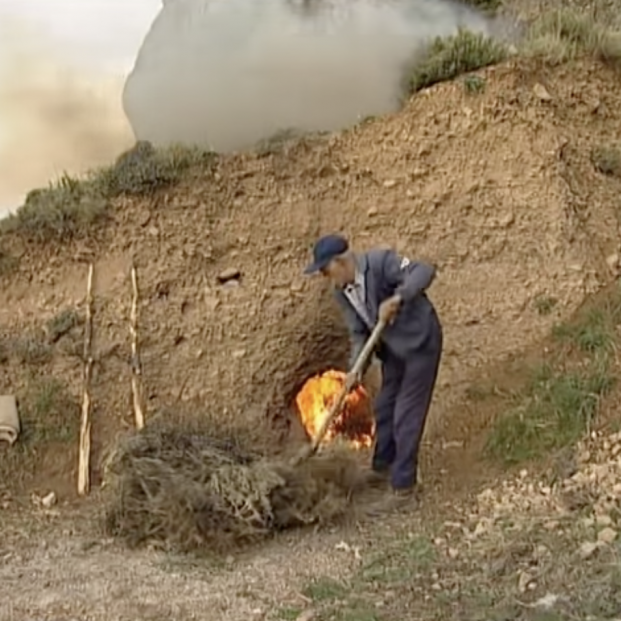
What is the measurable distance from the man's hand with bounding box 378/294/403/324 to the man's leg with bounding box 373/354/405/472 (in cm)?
53

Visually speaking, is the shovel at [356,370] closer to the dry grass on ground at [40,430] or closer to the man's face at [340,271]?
the man's face at [340,271]

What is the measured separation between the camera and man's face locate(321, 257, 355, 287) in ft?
21.3

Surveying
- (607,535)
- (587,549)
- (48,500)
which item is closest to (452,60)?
(48,500)

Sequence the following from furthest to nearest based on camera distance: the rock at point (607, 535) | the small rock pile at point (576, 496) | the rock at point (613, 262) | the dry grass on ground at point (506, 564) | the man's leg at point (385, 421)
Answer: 1. the rock at point (613, 262)
2. the man's leg at point (385, 421)
3. the small rock pile at point (576, 496)
4. the rock at point (607, 535)
5. the dry grass on ground at point (506, 564)

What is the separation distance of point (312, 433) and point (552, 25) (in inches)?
153

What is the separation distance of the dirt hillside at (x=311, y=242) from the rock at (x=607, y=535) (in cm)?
263

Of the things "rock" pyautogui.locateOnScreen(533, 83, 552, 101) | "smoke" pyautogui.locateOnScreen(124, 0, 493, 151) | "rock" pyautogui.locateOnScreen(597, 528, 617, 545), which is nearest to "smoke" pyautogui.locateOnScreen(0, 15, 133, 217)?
"smoke" pyautogui.locateOnScreen(124, 0, 493, 151)

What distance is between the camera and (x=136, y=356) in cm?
839

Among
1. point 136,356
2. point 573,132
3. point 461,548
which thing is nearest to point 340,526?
point 461,548

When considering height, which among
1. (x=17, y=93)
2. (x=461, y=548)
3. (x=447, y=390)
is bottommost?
(x=447, y=390)

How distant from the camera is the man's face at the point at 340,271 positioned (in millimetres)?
6488

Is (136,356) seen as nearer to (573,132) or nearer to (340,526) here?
(340,526)

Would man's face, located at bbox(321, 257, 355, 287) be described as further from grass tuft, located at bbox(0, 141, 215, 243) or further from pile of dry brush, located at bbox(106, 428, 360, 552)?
grass tuft, located at bbox(0, 141, 215, 243)

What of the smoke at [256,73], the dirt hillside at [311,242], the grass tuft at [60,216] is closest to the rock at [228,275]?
the dirt hillside at [311,242]
